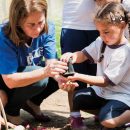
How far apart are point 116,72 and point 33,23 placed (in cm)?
61

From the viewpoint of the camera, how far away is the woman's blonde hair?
9.52 ft

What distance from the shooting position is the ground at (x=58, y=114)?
325 cm

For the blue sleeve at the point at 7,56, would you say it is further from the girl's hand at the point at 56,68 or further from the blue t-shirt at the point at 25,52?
the girl's hand at the point at 56,68

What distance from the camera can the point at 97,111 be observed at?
324 centimetres

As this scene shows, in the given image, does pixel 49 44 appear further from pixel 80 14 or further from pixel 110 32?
pixel 110 32

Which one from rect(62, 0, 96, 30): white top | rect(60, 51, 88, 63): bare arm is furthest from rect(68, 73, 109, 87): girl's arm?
rect(62, 0, 96, 30): white top

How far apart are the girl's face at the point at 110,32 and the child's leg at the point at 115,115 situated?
0.40 m

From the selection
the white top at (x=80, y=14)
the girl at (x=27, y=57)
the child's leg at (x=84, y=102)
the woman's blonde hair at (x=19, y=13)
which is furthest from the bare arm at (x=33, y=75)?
the white top at (x=80, y=14)

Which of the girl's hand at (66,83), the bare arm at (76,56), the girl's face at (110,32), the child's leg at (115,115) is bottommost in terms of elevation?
the child's leg at (115,115)

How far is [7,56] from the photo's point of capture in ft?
9.92

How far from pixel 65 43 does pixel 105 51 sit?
410 millimetres

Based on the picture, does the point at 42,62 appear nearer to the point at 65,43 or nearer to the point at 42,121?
the point at 65,43

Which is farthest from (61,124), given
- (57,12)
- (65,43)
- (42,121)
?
(57,12)

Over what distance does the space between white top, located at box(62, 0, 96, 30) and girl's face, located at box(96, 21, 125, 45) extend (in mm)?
334
